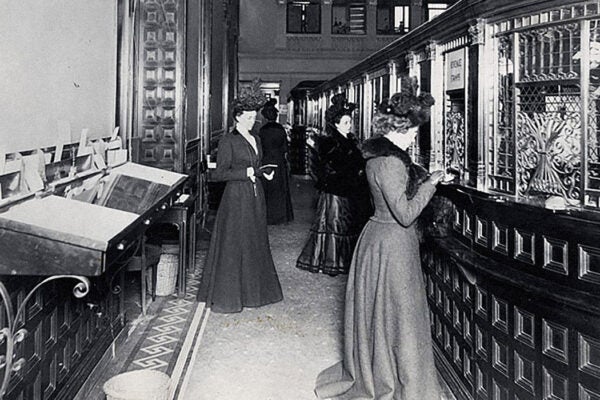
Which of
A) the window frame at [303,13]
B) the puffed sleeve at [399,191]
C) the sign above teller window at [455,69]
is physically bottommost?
the puffed sleeve at [399,191]

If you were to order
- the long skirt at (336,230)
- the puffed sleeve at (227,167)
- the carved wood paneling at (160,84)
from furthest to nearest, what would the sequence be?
1. the long skirt at (336,230)
2. the carved wood paneling at (160,84)
3. the puffed sleeve at (227,167)

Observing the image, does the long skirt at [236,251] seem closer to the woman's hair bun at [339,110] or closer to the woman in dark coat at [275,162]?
the woman's hair bun at [339,110]

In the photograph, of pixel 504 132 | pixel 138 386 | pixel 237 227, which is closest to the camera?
pixel 138 386

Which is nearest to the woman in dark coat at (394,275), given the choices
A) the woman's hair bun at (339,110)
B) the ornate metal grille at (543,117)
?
the ornate metal grille at (543,117)

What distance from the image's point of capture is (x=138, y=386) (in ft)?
11.2

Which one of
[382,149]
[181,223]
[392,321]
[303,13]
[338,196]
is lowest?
[392,321]

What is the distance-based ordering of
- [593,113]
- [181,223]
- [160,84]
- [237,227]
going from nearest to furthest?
[593,113] < [237,227] < [181,223] < [160,84]

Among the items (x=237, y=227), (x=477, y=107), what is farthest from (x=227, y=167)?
(x=477, y=107)

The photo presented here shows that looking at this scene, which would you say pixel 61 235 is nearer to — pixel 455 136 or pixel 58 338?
pixel 58 338

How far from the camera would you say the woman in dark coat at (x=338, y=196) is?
6836mm

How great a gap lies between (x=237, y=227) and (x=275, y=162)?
14.8 ft

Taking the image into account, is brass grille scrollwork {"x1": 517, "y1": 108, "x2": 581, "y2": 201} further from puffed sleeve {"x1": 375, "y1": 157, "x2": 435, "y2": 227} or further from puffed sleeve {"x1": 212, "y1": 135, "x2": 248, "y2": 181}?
puffed sleeve {"x1": 212, "y1": 135, "x2": 248, "y2": 181}

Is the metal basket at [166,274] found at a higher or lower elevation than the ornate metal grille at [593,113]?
lower

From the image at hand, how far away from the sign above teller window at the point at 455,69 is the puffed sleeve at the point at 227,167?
1874mm
